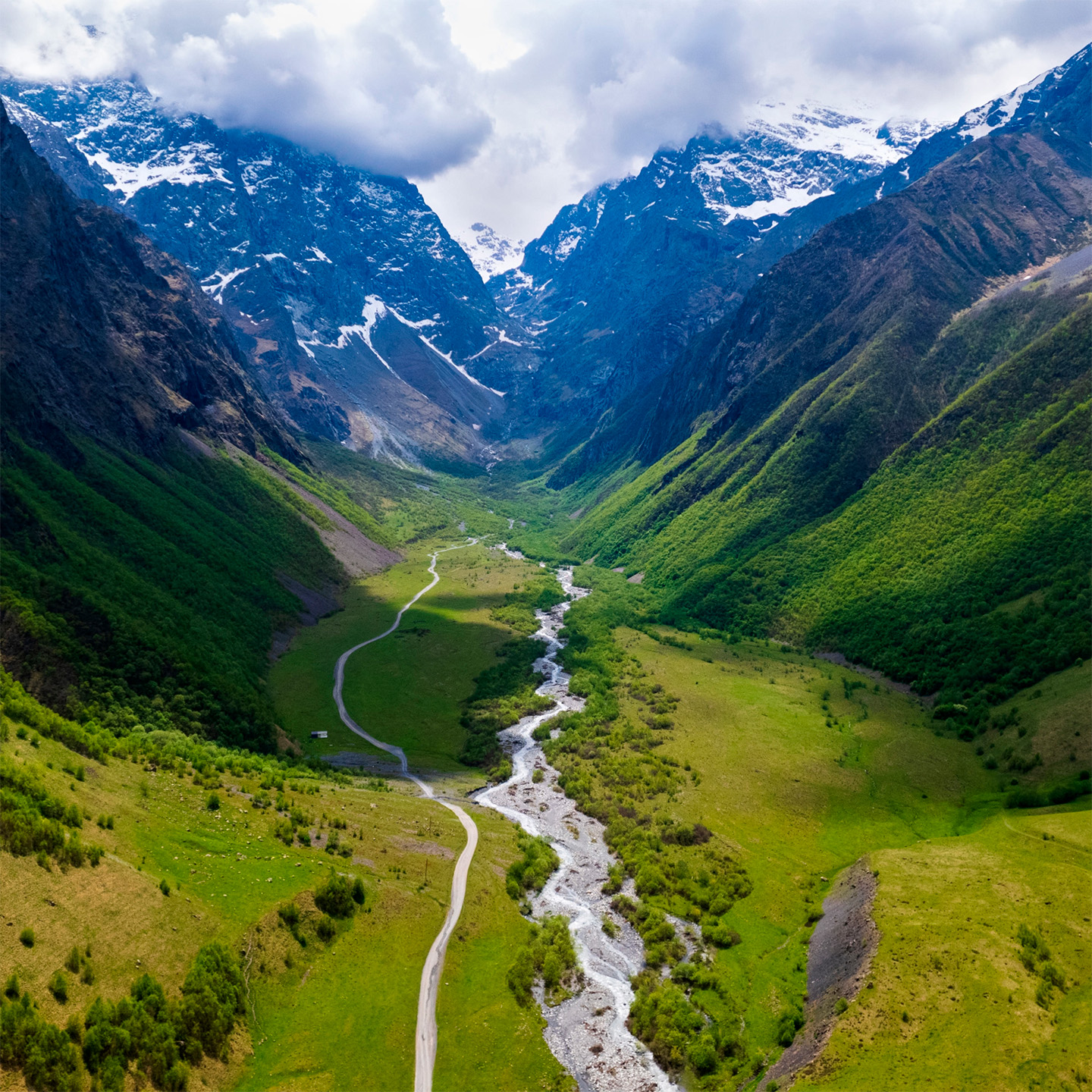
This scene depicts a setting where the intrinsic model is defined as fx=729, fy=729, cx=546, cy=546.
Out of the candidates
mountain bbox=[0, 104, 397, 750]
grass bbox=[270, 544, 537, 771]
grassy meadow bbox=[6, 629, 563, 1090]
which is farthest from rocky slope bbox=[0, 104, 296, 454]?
grassy meadow bbox=[6, 629, 563, 1090]

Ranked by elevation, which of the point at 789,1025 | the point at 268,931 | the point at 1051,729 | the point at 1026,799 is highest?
the point at 1051,729

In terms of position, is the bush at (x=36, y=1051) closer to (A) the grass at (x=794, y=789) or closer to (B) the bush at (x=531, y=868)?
(B) the bush at (x=531, y=868)

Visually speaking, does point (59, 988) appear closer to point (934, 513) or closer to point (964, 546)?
point (964, 546)

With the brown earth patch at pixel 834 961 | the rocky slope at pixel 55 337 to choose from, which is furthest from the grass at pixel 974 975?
the rocky slope at pixel 55 337

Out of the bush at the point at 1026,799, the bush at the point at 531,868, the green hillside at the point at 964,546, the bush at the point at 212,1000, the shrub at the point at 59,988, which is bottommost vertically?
the shrub at the point at 59,988

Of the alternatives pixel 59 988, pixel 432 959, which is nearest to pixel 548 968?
pixel 432 959
